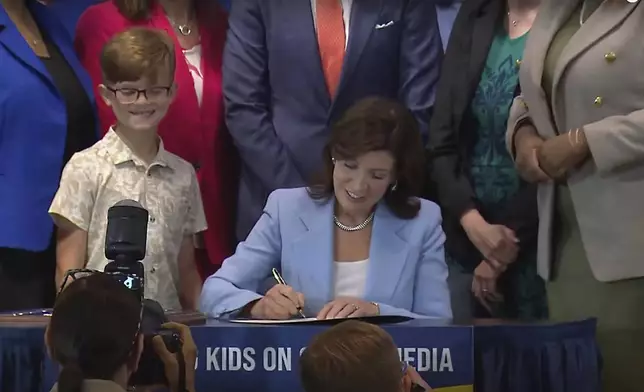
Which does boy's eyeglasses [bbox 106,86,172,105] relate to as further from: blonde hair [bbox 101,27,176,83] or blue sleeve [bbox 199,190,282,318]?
blue sleeve [bbox 199,190,282,318]

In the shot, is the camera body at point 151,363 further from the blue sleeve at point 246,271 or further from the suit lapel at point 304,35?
the suit lapel at point 304,35

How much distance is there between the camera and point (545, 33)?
2158mm

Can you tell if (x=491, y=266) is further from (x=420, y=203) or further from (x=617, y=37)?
(x=617, y=37)

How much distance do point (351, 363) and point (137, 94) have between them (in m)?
1.02

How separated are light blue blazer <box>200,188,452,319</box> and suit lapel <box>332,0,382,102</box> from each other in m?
0.42

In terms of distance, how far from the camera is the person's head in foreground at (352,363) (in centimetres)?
142

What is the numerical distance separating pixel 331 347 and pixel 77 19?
155 centimetres

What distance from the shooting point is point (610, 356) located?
2088 mm

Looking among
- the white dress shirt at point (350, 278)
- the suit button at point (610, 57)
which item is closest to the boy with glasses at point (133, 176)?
the white dress shirt at point (350, 278)

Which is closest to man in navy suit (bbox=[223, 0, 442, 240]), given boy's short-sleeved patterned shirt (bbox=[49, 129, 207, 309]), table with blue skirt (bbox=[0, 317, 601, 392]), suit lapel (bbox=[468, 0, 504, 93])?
suit lapel (bbox=[468, 0, 504, 93])

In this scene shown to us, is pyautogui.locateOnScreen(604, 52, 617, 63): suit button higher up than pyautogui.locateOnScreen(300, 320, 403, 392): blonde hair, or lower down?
higher up

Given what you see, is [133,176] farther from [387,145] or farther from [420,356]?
[420,356]

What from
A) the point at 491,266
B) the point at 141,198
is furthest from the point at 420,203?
the point at 141,198

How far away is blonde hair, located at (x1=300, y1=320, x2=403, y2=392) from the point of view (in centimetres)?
142
